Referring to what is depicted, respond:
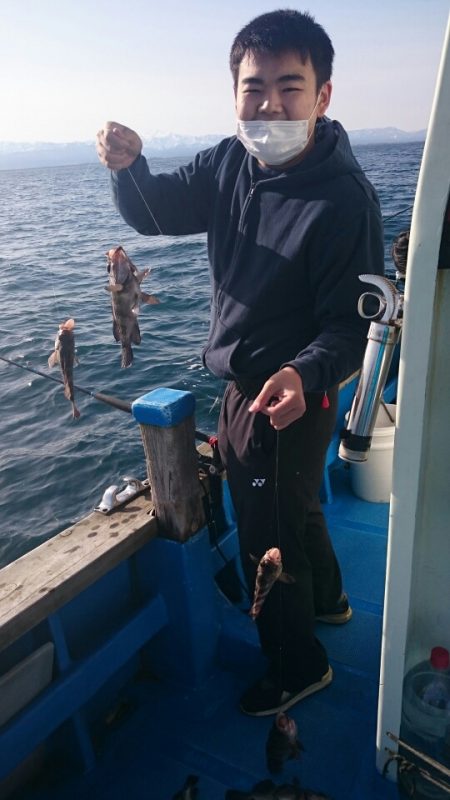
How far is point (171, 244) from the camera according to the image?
22.8 metres

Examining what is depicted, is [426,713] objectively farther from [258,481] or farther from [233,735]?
[258,481]

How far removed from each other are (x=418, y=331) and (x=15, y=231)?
94.1 feet

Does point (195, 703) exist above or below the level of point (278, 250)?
below

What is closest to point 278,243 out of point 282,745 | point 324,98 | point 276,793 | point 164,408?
point 324,98

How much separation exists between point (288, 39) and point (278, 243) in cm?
80

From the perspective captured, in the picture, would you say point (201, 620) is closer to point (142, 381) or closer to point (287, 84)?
point (287, 84)

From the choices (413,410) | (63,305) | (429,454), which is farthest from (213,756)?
(63,305)

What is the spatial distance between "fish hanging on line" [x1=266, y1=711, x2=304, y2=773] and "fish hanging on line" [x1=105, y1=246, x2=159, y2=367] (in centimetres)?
207

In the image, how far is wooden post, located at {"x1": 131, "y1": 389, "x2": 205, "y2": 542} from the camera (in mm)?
2816

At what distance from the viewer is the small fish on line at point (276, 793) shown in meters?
2.47

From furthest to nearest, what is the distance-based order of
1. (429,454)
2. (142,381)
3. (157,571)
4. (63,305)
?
(63,305) → (142,381) → (157,571) → (429,454)

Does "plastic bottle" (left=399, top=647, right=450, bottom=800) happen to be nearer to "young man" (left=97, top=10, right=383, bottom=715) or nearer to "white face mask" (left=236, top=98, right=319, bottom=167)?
"young man" (left=97, top=10, right=383, bottom=715)

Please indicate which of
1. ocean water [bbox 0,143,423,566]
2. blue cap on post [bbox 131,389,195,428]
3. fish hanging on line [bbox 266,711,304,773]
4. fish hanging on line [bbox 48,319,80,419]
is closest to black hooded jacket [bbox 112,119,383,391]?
blue cap on post [bbox 131,389,195,428]

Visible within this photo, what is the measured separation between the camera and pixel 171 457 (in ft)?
9.48
